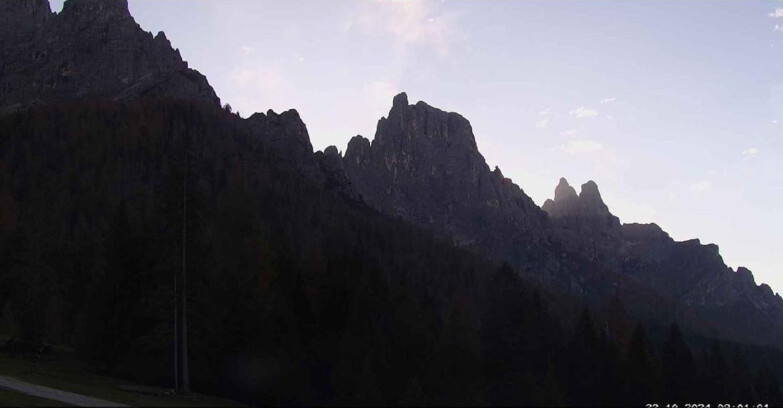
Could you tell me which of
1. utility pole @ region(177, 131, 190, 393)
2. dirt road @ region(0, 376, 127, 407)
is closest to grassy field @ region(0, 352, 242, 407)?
dirt road @ region(0, 376, 127, 407)

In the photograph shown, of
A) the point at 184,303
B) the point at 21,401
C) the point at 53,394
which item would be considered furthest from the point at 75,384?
the point at 21,401

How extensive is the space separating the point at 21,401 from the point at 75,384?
914 cm

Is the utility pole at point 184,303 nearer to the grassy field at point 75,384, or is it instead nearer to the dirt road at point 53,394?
the grassy field at point 75,384

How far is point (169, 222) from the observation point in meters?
44.8

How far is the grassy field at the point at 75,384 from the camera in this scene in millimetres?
34969

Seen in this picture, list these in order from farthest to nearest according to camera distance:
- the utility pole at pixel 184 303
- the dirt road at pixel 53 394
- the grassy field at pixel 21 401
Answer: the utility pole at pixel 184 303
the dirt road at pixel 53 394
the grassy field at pixel 21 401

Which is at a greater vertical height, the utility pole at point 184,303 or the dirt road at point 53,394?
the utility pole at point 184,303

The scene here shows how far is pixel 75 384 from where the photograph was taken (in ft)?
133

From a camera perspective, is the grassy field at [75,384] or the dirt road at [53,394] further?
the grassy field at [75,384]

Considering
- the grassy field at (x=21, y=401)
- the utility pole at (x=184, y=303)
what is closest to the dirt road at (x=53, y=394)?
the grassy field at (x=21, y=401)

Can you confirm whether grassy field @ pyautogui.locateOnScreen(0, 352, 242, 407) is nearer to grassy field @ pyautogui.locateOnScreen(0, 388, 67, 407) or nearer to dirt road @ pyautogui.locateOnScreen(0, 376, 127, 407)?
Result: grassy field @ pyautogui.locateOnScreen(0, 388, 67, 407)

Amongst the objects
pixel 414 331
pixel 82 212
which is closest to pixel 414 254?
→ pixel 82 212

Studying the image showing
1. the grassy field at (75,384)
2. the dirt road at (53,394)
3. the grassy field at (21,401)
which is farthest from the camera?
the grassy field at (75,384)

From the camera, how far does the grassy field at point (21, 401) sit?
101 feet
